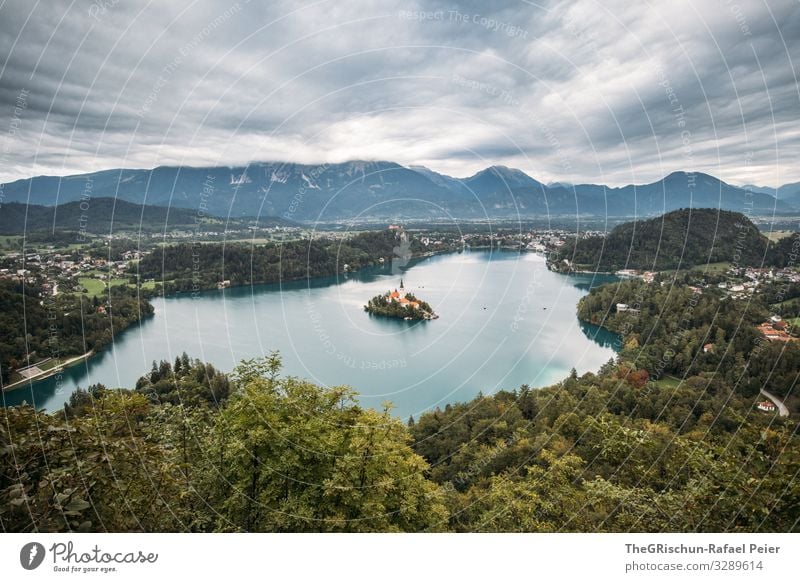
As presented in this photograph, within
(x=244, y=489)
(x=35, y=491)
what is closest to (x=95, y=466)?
(x=35, y=491)

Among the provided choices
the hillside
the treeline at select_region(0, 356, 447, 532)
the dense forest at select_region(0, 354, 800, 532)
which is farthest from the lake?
the treeline at select_region(0, 356, 447, 532)

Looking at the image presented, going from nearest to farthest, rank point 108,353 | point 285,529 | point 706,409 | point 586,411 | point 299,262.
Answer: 1. point 285,529
2. point 586,411
3. point 706,409
4. point 108,353
5. point 299,262

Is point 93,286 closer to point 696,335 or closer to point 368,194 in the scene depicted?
point 368,194

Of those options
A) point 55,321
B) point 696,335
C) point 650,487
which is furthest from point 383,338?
point 650,487

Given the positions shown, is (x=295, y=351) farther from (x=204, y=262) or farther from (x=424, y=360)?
(x=204, y=262)

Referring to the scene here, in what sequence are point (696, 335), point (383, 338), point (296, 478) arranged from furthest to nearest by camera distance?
point (383, 338) → point (696, 335) → point (296, 478)
